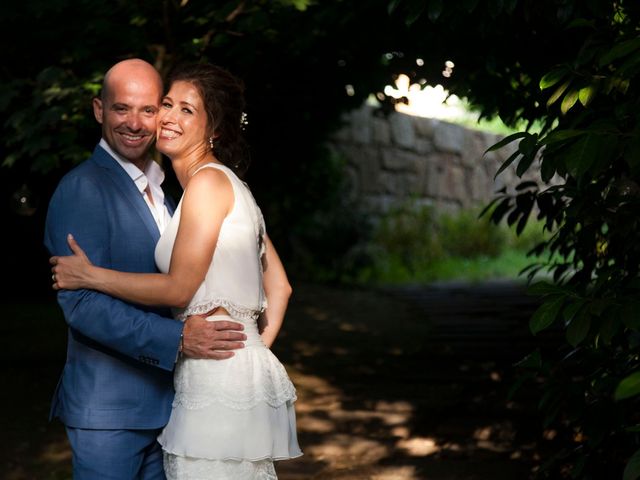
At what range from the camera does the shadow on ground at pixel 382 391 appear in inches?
189

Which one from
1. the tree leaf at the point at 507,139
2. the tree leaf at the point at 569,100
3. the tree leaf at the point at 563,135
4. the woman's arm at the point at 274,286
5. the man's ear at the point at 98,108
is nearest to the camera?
the tree leaf at the point at 563,135

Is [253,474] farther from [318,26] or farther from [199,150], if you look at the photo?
[318,26]

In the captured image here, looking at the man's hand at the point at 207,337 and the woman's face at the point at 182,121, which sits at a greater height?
the woman's face at the point at 182,121

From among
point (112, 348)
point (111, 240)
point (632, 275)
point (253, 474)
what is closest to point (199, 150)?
point (111, 240)

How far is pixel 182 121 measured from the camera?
2.52m

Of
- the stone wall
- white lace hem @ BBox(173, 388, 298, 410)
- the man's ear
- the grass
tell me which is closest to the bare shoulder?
the man's ear

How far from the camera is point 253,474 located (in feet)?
8.07

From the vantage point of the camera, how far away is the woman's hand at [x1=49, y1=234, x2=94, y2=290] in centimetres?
235

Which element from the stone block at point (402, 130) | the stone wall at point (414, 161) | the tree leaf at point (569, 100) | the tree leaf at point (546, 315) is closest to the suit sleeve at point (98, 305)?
the tree leaf at point (546, 315)

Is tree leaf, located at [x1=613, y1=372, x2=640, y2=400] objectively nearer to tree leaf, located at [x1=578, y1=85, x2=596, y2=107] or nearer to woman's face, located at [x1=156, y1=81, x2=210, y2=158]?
tree leaf, located at [x1=578, y1=85, x2=596, y2=107]

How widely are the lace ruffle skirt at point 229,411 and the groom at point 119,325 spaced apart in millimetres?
45

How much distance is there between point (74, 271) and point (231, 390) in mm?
462

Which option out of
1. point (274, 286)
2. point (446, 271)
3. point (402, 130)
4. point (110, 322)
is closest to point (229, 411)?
point (110, 322)

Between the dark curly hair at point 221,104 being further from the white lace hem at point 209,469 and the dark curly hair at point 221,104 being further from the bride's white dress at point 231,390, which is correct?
the white lace hem at point 209,469
